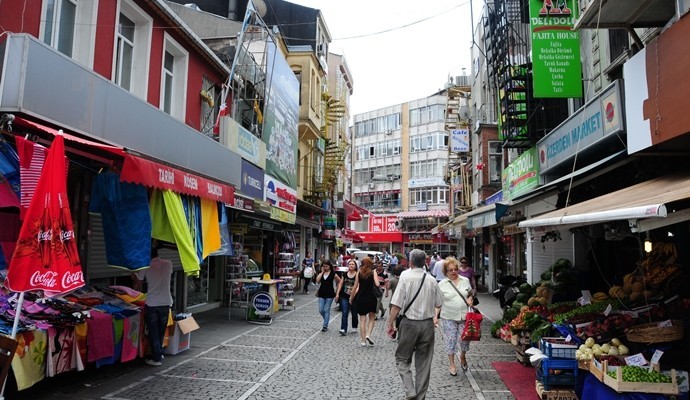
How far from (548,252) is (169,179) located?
11414mm

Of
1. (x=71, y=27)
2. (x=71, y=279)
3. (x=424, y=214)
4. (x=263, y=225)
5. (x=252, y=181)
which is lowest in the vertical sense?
(x=71, y=279)

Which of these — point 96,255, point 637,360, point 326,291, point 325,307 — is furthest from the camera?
point 325,307

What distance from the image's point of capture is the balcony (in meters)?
7.48

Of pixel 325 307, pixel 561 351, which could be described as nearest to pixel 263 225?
pixel 325 307

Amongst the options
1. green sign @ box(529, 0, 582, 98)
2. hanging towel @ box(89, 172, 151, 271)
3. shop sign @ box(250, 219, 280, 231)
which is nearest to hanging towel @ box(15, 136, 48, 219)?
hanging towel @ box(89, 172, 151, 271)

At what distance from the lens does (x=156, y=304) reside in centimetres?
786

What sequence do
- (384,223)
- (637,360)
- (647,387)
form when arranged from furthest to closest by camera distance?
(384,223)
(637,360)
(647,387)

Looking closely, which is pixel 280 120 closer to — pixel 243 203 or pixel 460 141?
pixel 243 203

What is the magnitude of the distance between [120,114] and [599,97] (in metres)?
8.36

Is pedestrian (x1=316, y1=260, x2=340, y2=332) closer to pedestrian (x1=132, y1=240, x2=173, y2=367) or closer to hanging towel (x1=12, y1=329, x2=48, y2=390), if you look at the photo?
pedestrian (x1=132, y1=240, x2=173, y2=367)

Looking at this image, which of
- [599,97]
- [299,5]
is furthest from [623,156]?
[299,5]

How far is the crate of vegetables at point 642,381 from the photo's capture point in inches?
200

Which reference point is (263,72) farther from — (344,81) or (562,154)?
(344,81)

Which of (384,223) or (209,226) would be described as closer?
(209,226)
